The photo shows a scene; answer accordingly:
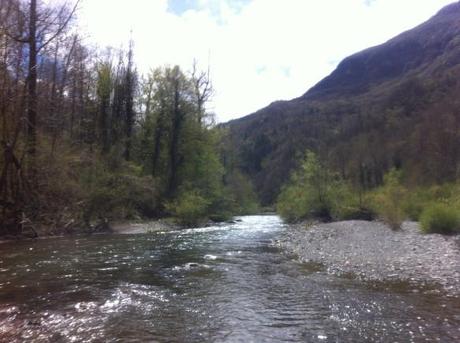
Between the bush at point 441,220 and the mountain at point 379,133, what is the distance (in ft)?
65.1

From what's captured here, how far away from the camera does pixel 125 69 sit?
129 feet

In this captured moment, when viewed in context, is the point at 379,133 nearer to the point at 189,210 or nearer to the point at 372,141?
the point at 372,141

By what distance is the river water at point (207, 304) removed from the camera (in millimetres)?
5766

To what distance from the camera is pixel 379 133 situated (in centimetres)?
7819

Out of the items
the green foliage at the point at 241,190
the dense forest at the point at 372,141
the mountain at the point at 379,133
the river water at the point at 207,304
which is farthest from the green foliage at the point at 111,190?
the green foliage at the point at 241,190

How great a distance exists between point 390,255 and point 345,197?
1849 centimetres

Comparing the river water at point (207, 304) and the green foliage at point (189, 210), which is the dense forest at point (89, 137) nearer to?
the green foliage at point (189, 210)

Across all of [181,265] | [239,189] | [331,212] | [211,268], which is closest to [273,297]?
[211,268]

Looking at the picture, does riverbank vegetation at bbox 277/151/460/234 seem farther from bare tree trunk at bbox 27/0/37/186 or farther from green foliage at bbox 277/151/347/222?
bare tree trunk at bbox 27/0/37/186

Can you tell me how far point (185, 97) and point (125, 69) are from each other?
6.45 metres

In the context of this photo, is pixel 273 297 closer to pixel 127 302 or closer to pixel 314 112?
pixel 127 302

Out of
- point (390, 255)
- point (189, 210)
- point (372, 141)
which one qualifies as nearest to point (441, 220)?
point (390, 255)

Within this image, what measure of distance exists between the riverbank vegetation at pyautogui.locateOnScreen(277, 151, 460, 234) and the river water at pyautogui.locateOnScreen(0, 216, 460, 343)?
39.2ft

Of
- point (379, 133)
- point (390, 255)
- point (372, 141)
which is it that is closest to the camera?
point (390, 255)
